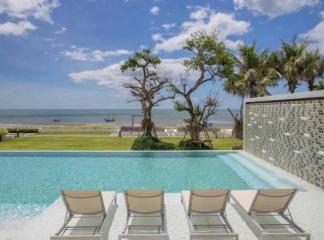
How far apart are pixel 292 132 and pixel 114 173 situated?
6.44 metres

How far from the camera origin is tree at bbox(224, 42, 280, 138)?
25.2 meters

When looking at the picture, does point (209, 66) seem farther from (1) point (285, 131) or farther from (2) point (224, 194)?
(2) point (224, 194)

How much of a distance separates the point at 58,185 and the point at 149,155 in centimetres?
633

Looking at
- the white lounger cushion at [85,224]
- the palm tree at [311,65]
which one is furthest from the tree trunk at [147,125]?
the palm tree at [311,65]

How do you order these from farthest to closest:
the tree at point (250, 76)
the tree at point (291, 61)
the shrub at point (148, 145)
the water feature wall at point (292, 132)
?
the tree at point (291, 61), the tree at point (250, 76), the shrub at point (148, 145), the water feature wall at point (292, 132)

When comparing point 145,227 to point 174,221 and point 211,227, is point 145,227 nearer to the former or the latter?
point 174,221

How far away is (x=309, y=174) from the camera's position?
34.5 ft

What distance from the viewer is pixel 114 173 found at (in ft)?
42.4

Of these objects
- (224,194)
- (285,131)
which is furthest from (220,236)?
(285,131)

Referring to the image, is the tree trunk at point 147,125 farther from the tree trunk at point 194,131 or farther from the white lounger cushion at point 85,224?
the white lounger cushion at point 85,224

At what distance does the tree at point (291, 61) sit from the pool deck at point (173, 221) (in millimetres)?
19499

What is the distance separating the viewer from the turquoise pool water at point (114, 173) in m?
10.3

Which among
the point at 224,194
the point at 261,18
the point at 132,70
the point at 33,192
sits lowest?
the point at 33,192

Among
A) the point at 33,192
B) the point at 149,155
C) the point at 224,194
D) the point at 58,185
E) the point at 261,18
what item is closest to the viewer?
the point at 224,194
